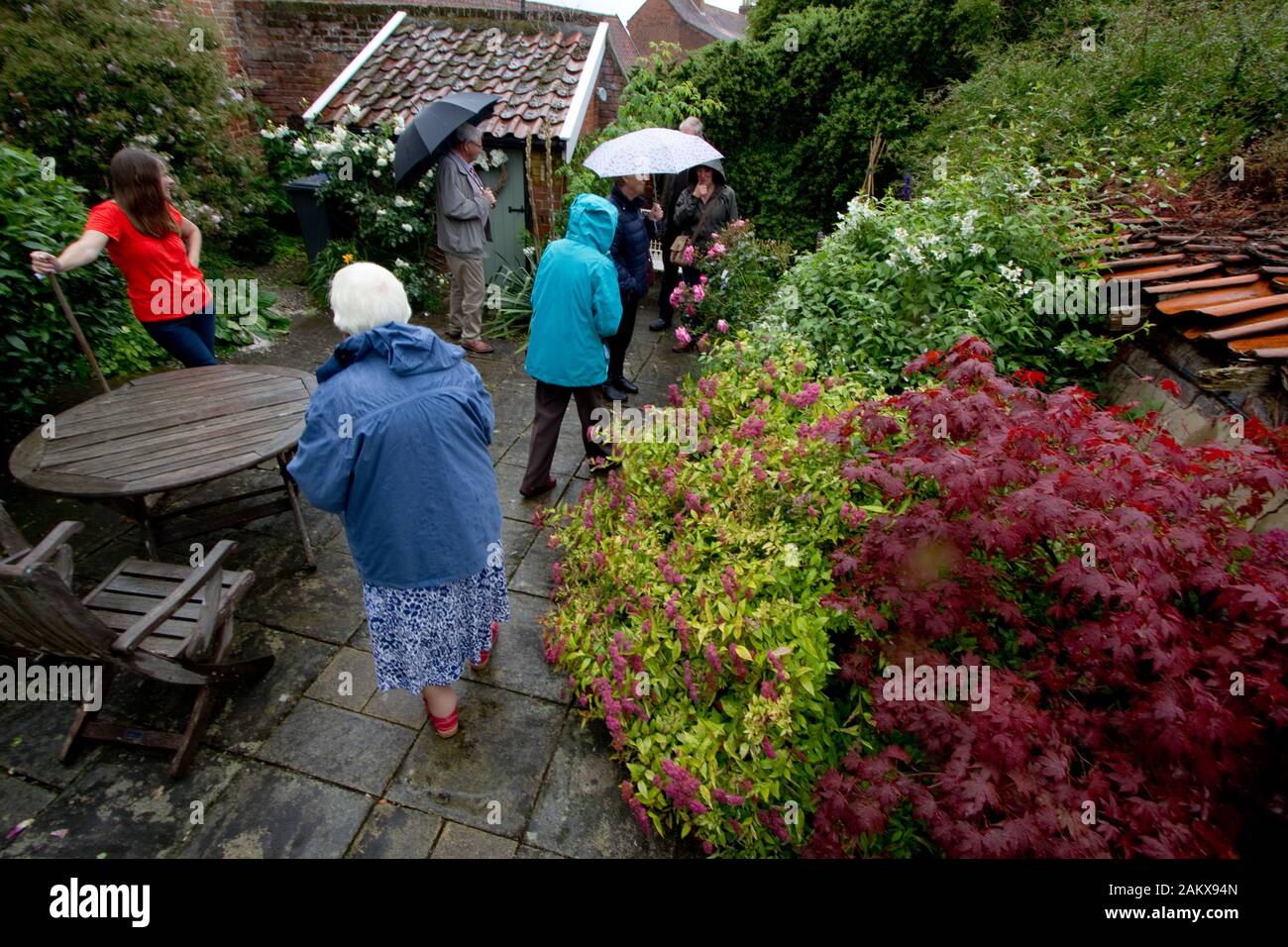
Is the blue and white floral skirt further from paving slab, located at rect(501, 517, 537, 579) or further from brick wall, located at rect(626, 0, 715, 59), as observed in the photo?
brick wall, located at rect(626, 0, 715, 59)

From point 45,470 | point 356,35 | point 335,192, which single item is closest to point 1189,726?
point 45,470

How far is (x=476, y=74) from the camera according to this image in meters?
7.42

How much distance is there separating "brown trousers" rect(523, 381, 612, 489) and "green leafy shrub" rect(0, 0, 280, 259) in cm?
428

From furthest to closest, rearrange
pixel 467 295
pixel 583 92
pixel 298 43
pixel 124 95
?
pixel 298 43, pixel 583 92, pixel 467 295, pixel 124 95

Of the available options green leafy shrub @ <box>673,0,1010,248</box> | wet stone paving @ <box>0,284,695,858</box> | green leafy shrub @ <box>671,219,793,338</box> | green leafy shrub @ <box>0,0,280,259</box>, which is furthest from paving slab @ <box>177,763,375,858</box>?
green leafy shrub @ <box>673,0,1010,248</box>

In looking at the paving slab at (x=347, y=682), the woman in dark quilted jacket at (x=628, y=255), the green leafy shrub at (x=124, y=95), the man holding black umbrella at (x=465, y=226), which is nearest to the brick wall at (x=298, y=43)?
the green leafy shrub at (x=124, y=95)

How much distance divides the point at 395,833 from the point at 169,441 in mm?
2188

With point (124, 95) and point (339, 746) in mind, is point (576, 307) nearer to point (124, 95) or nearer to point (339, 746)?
point (339, 746)

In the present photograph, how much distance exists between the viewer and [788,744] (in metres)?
2.51

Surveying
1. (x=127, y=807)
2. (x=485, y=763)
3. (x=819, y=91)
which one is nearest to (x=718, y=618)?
(x=485, y=763)

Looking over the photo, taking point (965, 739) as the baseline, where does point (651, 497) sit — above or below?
above

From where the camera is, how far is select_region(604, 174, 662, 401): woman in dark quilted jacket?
4.96 m

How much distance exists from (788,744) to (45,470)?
3430 millimetres
